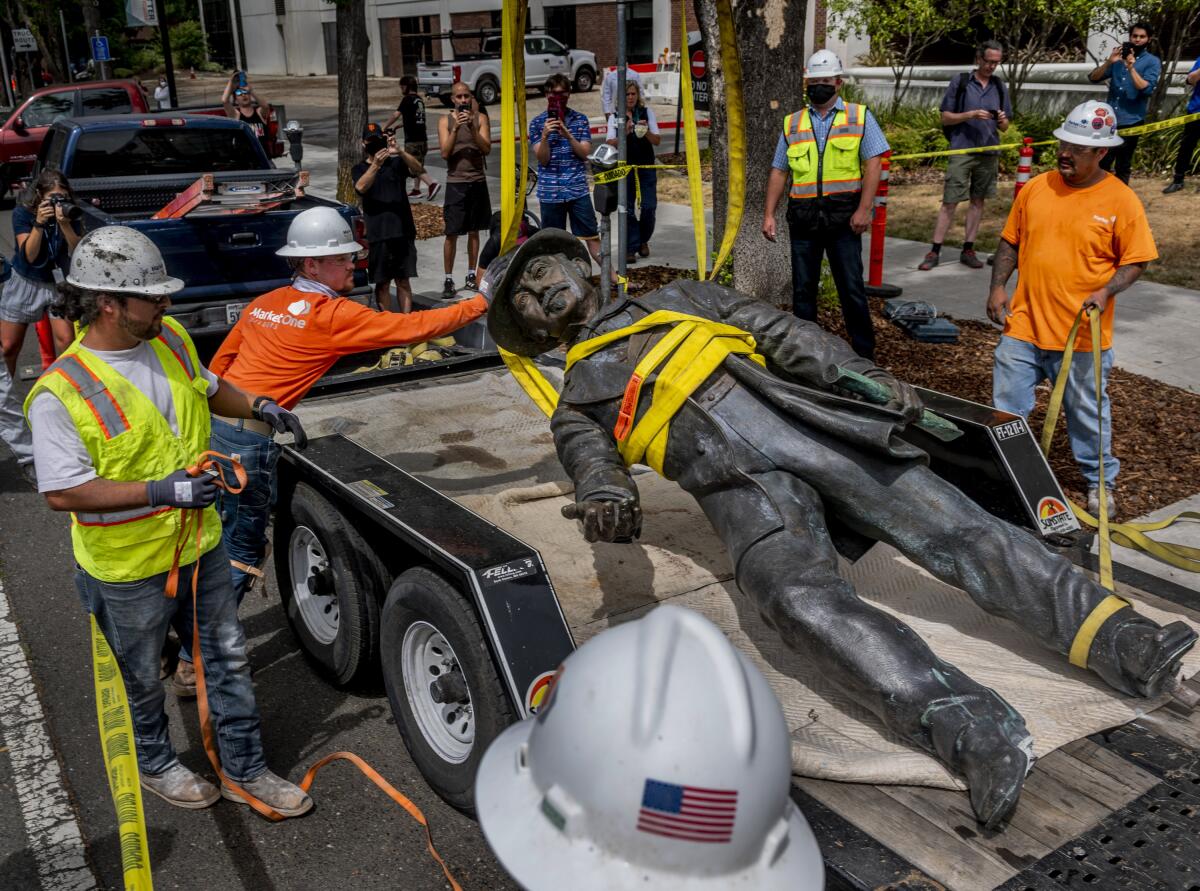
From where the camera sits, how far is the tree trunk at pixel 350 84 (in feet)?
42.4

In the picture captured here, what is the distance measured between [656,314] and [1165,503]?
3492 millimetres

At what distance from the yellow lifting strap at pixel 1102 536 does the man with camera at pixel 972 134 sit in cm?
574

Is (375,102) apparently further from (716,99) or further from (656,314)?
(656,314)

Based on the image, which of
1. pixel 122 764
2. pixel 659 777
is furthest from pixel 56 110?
pixel 659 777

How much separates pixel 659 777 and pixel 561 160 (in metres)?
8.70

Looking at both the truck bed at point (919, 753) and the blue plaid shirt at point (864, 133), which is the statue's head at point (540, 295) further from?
the blue plaid shirt at point (864, 133)

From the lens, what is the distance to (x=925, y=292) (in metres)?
9.99

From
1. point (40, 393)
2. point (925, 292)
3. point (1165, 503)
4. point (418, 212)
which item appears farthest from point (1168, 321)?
point (418, 212)

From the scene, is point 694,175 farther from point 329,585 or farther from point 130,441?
point 130,441

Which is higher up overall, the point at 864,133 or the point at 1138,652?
the point at 864,133

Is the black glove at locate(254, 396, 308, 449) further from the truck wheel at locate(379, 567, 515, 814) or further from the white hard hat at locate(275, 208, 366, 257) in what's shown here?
the white hard hat at locate(275, 208, 366, 257)

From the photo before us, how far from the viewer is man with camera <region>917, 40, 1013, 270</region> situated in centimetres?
1052

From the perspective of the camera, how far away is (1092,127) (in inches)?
195

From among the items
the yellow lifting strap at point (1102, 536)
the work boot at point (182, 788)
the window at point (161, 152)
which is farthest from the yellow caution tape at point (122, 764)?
the window at point (161, 152)
